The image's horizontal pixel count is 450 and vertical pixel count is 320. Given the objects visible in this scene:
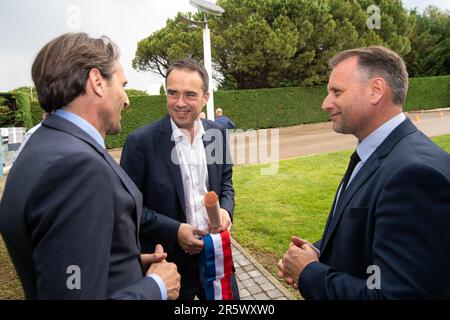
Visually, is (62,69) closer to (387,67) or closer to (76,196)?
(76,196)

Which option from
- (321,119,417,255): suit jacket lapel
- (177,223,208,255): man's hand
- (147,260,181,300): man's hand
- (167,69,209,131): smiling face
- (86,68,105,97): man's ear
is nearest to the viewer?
(86,68,105,97): man's ear

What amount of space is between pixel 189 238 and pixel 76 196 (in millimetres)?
1393

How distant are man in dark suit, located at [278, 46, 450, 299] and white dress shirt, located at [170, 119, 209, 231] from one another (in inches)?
33.6

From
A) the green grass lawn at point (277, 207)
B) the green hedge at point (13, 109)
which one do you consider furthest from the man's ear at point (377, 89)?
the green hedge at point (13, 109)

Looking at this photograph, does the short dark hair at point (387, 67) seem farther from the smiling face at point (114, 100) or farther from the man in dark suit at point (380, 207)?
the smiling face at point (114, 100)

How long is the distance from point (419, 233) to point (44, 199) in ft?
4.95

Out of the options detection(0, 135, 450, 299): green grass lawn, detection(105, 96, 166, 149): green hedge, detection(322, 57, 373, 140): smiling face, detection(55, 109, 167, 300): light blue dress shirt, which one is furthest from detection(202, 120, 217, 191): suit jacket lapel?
detection(105, 96, 166, 149): green hedge

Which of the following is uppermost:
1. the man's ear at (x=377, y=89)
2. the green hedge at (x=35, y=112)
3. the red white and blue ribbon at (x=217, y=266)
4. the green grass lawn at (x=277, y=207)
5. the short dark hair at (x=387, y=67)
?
the green hedge at (x=35, y=112)

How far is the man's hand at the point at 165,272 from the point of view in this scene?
1724mm

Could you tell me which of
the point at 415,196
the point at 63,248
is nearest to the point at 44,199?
the point at 63,248

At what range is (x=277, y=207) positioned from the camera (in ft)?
23.7

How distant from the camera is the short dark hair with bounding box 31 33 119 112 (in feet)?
4.98

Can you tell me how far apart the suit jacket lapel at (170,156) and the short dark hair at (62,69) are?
1.21 meters

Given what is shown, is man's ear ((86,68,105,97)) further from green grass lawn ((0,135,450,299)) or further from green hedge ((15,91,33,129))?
green hedge ((15,91,33,129))
